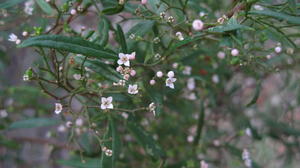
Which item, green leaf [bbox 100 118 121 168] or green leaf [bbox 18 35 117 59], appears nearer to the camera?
green leaf [bbox 18 35 117 59]

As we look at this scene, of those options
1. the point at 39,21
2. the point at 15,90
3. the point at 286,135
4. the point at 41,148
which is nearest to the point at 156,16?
the point at 39,21

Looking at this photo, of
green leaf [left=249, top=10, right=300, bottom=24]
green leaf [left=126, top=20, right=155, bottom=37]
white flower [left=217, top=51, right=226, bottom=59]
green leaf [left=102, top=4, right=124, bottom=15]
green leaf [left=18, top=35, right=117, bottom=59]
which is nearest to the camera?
green leaf [left=18, top=35, right=117, bottom=59]

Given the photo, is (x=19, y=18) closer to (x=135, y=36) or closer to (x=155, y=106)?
(x=135, y=36)

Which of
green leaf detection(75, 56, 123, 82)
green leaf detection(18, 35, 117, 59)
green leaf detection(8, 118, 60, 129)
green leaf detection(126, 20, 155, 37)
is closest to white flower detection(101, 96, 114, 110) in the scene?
green leaf detection(75, 56, 123, 82)

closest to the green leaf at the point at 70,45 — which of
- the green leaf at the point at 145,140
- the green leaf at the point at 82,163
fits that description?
the green leaf at the point at 145,140

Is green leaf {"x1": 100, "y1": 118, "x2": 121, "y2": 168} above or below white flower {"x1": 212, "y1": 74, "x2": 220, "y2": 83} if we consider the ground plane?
below

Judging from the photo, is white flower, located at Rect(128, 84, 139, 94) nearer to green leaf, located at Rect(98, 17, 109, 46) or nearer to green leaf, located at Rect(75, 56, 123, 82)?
green leaf, located at Rect(75, 56, 123, 82)

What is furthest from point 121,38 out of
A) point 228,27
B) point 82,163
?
point 82,163
